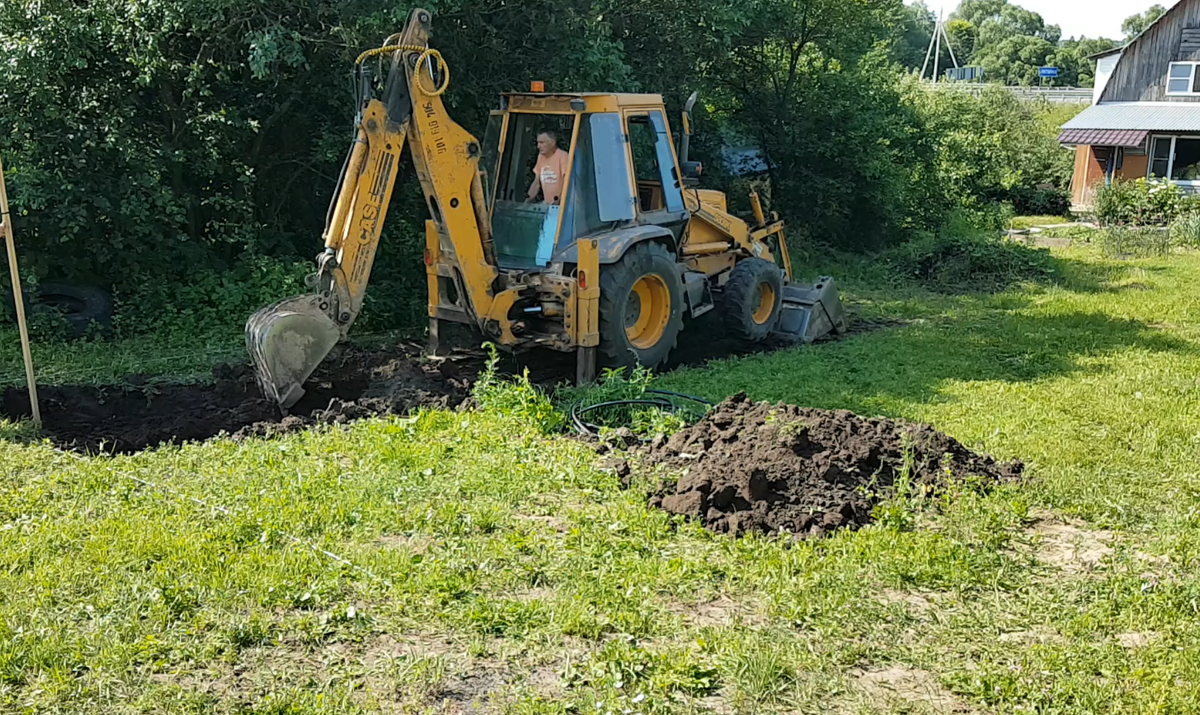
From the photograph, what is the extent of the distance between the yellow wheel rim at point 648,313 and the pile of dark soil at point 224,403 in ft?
4.95

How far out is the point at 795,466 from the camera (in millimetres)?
6406

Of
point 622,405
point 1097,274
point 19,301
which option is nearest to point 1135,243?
point 1097,274

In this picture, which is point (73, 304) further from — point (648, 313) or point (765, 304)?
point (765, 304)

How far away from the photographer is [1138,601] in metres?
5.18

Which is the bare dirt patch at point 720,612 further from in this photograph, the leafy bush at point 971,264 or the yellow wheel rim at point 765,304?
the leafy bush at point 971,264

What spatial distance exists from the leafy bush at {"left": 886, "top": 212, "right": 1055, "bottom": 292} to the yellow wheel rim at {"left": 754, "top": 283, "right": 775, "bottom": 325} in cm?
502

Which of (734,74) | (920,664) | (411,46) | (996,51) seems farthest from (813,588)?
(996,51)

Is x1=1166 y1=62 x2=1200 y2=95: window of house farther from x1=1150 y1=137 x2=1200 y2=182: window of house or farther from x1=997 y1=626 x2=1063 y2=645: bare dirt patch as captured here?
x1=997 y1=626 x2=1063 y2=645: bare dirt patch

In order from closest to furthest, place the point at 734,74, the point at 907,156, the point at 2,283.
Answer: the point at 2,283 < the point at 734,74 < the point at 907,156

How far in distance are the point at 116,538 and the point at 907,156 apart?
17044 mm

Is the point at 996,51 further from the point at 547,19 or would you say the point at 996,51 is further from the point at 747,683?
the point at 747,683

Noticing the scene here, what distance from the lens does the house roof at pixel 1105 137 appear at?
1134 inches

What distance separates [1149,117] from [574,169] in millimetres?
26311

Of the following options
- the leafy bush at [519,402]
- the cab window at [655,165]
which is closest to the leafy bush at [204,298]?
the leafy bush at [519,402]
